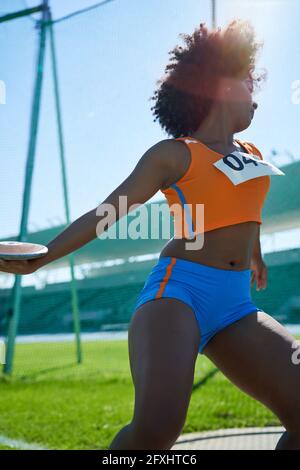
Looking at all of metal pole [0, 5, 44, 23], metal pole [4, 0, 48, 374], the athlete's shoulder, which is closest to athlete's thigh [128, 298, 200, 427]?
the athlete's shoulder

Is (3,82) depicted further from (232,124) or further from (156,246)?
(232,124)

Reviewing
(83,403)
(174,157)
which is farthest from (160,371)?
(83,403)

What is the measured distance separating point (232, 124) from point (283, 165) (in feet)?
9.77

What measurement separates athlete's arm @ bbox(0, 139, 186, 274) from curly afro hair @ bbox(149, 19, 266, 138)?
26 cm

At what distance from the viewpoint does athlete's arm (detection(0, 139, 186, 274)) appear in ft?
5.56

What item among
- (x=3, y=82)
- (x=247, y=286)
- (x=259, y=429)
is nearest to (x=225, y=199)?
(x=247, y=286)

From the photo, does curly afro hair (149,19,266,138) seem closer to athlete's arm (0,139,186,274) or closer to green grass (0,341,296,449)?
athlete's arm (0,139,186,274)

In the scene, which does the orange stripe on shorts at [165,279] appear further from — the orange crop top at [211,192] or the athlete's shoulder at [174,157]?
the athlete's shoulder at [174,157]

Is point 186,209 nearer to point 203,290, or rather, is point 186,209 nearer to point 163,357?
point 203,290

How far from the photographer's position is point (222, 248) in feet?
5.96

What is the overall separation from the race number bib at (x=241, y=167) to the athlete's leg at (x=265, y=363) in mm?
405

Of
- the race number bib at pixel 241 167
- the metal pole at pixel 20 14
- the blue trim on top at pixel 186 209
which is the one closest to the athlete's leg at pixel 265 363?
the blue trim on top at pixel 186 209

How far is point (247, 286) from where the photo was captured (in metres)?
1.89

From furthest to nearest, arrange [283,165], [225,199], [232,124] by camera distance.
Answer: [283,165], [232,124], [225,199]
